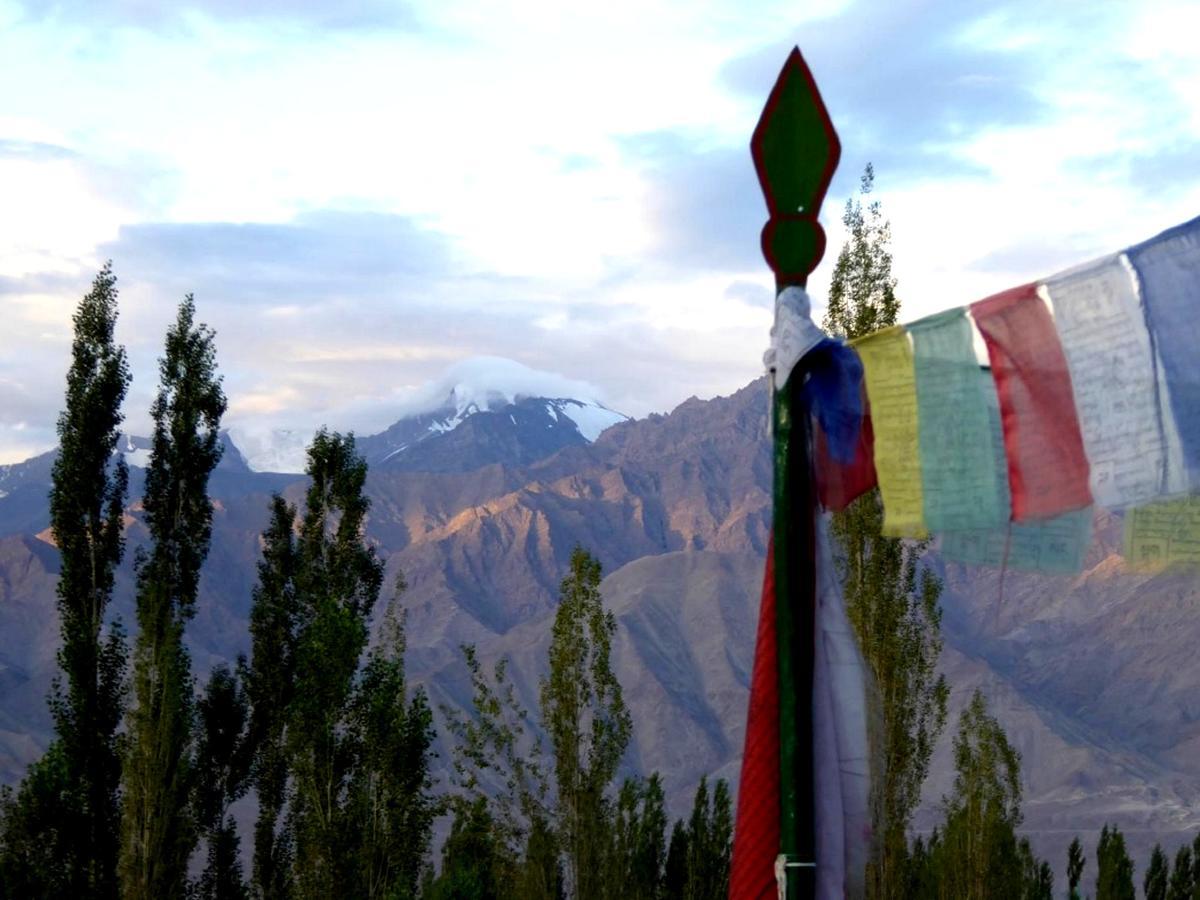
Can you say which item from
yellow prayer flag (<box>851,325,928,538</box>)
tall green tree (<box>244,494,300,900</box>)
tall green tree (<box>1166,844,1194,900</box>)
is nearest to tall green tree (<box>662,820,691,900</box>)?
tall green tree (<box>244,494,300,900</box>)

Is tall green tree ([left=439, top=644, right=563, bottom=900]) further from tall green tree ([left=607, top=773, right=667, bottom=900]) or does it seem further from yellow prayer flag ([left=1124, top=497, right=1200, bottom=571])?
yellow prayer flag ([left=1124, top=497, right=1200, bottom=571])

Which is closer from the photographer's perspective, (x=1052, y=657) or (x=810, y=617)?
(x=810, y=617)

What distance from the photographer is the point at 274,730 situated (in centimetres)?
2800

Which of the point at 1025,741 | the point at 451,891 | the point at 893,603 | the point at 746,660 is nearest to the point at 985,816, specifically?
the point at 451,891

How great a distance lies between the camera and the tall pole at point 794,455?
4.86 metres

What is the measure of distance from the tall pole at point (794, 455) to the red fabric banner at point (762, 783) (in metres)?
0.04

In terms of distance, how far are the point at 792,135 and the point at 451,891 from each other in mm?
24781

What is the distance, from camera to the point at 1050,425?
4.88 meters

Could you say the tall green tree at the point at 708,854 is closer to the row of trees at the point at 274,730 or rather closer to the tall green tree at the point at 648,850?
the row of trees at the point at 274,730

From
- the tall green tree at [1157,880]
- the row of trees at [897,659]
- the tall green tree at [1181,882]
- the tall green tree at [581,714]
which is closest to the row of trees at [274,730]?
the tall green tree at [581,714]

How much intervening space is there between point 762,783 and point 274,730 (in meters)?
24.4

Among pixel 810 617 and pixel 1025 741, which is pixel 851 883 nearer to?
pixel 810 617

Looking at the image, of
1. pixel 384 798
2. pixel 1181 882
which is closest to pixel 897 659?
pixel 384 798

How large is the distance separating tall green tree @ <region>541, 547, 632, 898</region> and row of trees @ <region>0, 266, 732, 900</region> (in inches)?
1.3
